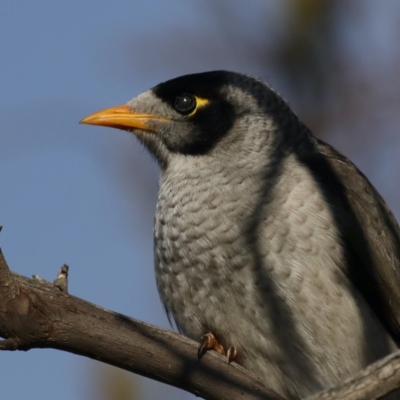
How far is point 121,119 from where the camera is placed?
21.1 feet

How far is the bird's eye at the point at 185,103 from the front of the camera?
6.43 m

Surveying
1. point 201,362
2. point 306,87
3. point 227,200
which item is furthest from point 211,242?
point 306,87

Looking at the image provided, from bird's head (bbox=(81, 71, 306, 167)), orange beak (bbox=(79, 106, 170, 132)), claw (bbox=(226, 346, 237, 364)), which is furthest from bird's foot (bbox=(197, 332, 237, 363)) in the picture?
orange beak (bbox=(79, 106, 170, 132))

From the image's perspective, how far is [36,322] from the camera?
4344mm

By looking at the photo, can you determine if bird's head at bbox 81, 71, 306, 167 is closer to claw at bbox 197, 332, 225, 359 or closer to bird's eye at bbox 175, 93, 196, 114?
bird's eye at bbox 175, 93, 196, 114

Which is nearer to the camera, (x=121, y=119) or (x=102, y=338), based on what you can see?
(x=102, y=338)

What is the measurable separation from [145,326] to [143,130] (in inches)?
81.6

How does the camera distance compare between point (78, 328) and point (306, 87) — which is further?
point (306, 87)

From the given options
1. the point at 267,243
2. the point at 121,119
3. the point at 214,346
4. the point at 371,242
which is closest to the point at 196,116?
the point at 121,119

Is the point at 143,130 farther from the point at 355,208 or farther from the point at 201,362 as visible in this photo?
the point at 201,362

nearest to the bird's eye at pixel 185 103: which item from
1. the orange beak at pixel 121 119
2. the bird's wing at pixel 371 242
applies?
the orange beak at pixel 121 119

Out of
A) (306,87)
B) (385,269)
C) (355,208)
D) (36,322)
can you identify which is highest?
Result: (306,87)

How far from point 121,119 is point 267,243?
159cm

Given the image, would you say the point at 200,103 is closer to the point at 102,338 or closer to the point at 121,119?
the point at 121,119
